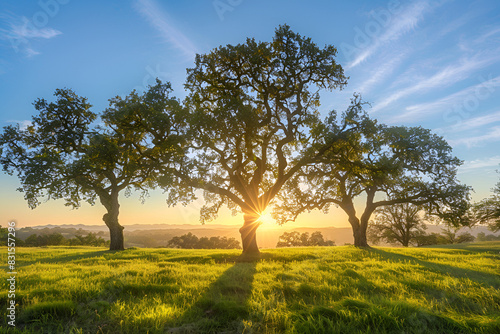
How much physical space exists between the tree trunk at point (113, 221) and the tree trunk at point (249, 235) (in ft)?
53.7

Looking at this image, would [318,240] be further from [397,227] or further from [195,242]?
[195,242]

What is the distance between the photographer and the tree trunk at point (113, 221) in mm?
25375

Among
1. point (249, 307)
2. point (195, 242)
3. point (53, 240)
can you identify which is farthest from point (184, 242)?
point (249, 307)

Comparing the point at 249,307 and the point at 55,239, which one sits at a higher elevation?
the point at 249,307

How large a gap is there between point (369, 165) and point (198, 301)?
15095 mm

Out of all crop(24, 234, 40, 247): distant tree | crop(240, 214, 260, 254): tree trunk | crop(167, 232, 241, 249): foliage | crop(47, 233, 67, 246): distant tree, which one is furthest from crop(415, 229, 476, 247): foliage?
crop(24, 234, 40, 247): distant tree

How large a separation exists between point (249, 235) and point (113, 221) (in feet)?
56.7

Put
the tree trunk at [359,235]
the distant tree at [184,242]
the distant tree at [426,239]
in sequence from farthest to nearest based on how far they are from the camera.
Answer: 1. the distant tree at [184,242]
2. the distant tree at [426,239]
3. the tree trunk at [359,235]

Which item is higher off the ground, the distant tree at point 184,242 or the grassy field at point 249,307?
the grassy field at point 249,307

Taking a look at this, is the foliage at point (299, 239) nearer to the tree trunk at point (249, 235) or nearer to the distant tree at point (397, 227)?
the distant tree at point (397, 227)

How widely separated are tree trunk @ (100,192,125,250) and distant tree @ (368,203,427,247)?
1814 inches

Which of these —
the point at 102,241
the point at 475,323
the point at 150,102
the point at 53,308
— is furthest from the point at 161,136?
the point at 102,241

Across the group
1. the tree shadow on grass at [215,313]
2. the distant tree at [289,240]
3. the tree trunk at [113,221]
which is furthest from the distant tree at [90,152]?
the distant tree at [289,240]

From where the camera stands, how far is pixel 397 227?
4853 centimetres
